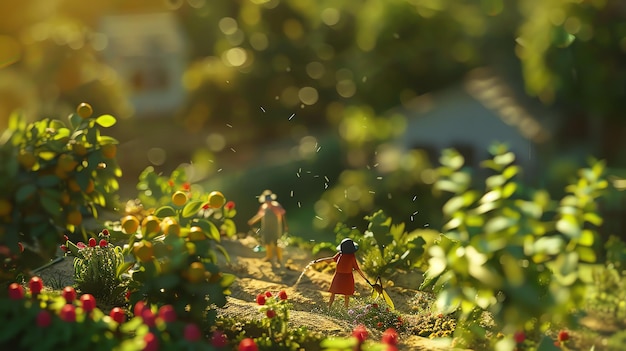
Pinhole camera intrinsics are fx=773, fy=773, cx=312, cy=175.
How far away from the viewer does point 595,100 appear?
62.1 ft

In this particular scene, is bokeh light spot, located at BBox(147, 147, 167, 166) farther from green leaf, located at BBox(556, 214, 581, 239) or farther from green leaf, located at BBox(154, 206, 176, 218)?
green leaf, located at BBox(556, 214, 581, 239)

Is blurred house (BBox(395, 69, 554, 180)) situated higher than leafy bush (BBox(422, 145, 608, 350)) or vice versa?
leafy bush (BBox(422, 145, 608, 350))

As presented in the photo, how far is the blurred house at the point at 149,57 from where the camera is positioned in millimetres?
28406

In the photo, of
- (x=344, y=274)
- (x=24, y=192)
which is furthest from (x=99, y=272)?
(x=344, y=274)

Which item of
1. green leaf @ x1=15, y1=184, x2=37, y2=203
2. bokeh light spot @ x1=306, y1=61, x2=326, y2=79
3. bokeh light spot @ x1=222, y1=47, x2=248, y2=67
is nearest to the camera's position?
green leaf @ x1=15, y1=184, x2=37, y2=203

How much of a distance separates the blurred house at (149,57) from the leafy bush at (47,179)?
2338cm

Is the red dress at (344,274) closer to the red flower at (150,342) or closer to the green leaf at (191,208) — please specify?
the green leaf at (191,208)

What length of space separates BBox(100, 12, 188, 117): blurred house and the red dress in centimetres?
2311

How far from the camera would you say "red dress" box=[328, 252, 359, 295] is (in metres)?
6.25

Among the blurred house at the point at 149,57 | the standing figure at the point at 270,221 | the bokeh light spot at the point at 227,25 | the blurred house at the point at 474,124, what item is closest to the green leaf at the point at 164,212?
the standing figure at the point at 270,221

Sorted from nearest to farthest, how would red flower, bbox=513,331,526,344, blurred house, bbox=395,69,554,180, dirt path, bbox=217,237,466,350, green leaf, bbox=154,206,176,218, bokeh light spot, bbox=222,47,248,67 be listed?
red flower, bbox=513,331,526,344, green leaf, bbox=154,206,176,218, dirt path, bbox=217,237,466,350, blurred house, bbox=395,69,554,180, bokeh light spot, bbox=222,47,248,67

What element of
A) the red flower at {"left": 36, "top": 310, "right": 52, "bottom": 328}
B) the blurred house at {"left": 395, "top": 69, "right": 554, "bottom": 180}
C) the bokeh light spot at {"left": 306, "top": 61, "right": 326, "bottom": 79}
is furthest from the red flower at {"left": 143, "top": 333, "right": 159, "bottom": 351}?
the bokeh light spot at {"left": 306, "top": 61, "right": 326, "bottom": 79}

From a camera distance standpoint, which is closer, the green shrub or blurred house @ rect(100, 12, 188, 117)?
the green shrub

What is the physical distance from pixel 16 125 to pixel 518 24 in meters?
26.7
